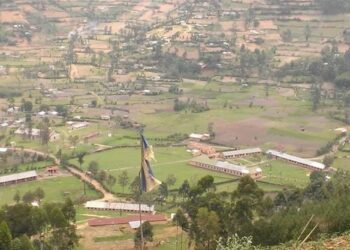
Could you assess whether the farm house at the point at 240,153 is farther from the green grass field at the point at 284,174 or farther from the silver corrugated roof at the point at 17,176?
the silver corrugated roof at the point at 17,176

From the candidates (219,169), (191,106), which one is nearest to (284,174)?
(219,169)

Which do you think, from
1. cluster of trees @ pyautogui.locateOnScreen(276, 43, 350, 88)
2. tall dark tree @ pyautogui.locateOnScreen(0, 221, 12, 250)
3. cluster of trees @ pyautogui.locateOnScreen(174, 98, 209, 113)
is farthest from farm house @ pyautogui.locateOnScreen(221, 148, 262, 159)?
tall dark tree @ pyautogui.locateOnScreen(0, 221, 12, 250)

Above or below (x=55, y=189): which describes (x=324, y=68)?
above

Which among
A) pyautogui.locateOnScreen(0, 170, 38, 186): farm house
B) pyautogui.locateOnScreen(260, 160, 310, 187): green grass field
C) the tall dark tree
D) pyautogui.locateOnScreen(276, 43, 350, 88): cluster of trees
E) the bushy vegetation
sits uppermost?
the bushy vegetation

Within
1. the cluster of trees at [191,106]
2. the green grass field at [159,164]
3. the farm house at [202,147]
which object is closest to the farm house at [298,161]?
the farm house at [202,147]

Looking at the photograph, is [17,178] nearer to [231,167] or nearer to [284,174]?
[231,167]

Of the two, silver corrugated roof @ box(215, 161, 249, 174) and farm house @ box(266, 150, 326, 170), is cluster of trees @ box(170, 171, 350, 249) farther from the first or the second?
farm house @ box(266, 150, 326, 170)
